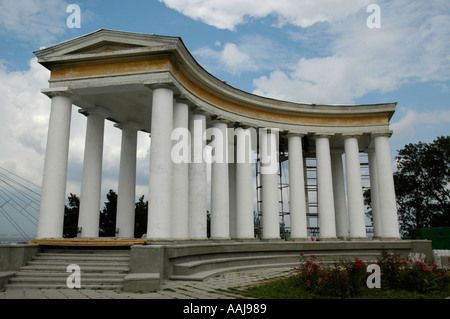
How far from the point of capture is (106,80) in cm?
2317

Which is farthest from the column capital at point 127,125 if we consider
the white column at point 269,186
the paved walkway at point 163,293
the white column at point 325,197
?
the paved walkway at point 163,293

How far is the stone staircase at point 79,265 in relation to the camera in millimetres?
15531

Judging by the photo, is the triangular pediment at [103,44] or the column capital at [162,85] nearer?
the column capital at [162,85]

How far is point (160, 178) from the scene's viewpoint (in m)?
21.1

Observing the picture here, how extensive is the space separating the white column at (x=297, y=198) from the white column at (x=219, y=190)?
22.8ft

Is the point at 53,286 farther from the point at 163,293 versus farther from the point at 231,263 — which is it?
the point at 231,263

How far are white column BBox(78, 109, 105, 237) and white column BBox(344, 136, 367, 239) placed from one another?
811 inches

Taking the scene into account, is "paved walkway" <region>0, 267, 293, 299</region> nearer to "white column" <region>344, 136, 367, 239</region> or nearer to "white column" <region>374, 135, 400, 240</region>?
"white column" <region>344, 136, 367, 239</region>

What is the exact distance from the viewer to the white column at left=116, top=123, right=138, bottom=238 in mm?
29719

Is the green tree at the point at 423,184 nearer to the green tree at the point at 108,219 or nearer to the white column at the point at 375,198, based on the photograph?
the white column at the point at 375,198

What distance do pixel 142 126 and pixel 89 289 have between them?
61.1 ft

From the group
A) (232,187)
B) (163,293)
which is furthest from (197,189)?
(232,187)

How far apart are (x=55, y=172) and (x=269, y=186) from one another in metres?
16.3
